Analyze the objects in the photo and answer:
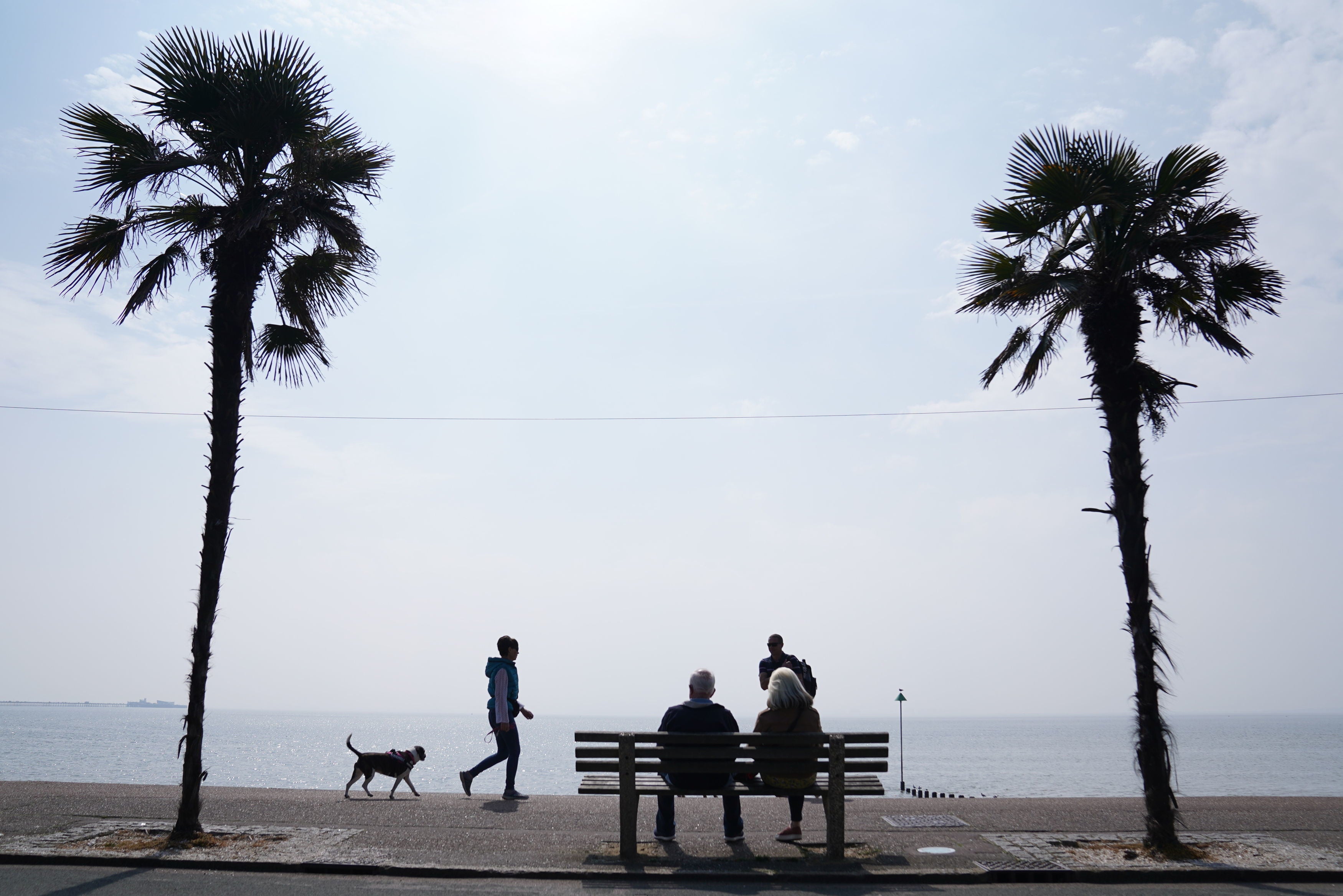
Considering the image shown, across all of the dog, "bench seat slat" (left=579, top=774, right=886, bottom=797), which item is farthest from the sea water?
"bench seat slat" (left=579, top=774, right=886, bottom=797)

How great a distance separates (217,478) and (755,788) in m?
5.63

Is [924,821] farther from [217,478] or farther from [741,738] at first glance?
[217,478]

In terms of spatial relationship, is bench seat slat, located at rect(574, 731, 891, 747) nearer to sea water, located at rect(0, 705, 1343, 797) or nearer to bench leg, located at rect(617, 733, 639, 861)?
bench leg, located at rect(617, 733, 639, 861)

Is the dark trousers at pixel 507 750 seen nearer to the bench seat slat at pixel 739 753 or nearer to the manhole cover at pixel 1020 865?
the bench seat slat at pixel 739 753

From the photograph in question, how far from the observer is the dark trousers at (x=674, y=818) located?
8539mm

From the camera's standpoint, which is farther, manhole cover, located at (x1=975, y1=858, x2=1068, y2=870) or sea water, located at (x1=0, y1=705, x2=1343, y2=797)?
sea water, located at (x1=0, y1=705, x2=1343, y2=797)

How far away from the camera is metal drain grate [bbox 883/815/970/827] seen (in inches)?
372

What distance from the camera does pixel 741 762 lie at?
315 inches

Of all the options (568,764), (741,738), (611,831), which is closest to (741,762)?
(741,738)

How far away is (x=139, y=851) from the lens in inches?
315

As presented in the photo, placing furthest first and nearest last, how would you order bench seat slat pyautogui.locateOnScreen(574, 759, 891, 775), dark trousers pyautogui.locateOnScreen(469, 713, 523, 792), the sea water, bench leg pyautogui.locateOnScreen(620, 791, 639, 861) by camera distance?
the sea water, dark trousers pyautogui.locateOnScreen(469, 713, 523, 792), bench seat slat pyautogui.locateOnScreen(574, 759, 891, 775), bench leg pyautogui.locateOnScreen(620, 791, 639, 861)

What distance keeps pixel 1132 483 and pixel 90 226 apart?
10.2 meters

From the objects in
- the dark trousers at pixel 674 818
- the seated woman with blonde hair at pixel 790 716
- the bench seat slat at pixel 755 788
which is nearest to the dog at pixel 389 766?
the dark trousers at pixel 674 818

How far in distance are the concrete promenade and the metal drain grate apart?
3.6 inches
